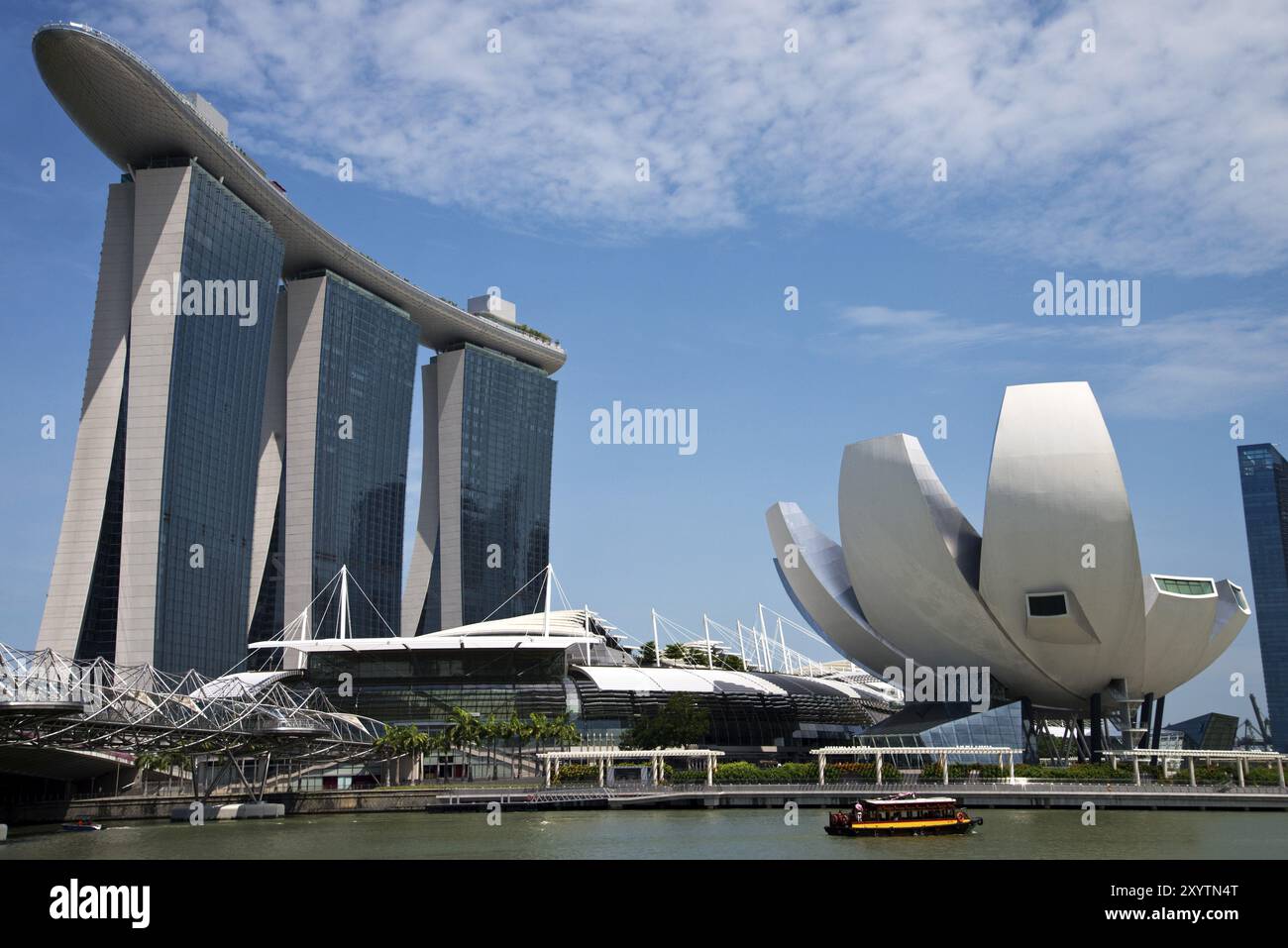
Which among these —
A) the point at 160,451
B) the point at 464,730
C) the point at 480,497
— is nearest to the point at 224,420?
the point at 160,451

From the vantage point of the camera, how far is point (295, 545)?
119 m

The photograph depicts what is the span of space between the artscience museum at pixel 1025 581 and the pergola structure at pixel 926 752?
6.30 meters

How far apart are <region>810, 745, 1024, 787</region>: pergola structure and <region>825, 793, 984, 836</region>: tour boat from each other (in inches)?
681

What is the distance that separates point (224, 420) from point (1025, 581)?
6386 cm

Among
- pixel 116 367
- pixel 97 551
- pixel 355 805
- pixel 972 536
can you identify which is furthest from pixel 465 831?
pixel 116 367

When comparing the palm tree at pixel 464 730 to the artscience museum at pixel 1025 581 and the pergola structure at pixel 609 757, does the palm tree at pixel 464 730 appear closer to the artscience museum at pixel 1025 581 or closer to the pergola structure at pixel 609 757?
the pergola structure at pixel 609 757

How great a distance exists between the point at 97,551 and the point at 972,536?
200ft

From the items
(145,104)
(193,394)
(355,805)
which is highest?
(145,104)

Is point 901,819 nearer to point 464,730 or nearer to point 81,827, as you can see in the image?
point 81,827

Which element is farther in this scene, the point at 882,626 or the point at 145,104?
the point at 145,104

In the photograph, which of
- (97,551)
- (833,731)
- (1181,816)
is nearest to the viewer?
(1181,816)

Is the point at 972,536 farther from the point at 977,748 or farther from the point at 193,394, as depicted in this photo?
the point at 193,394

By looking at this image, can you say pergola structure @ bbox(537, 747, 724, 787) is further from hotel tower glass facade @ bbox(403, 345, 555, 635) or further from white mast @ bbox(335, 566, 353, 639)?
hotel tower glass facade @ bbox(403, 345, 555, 635)
